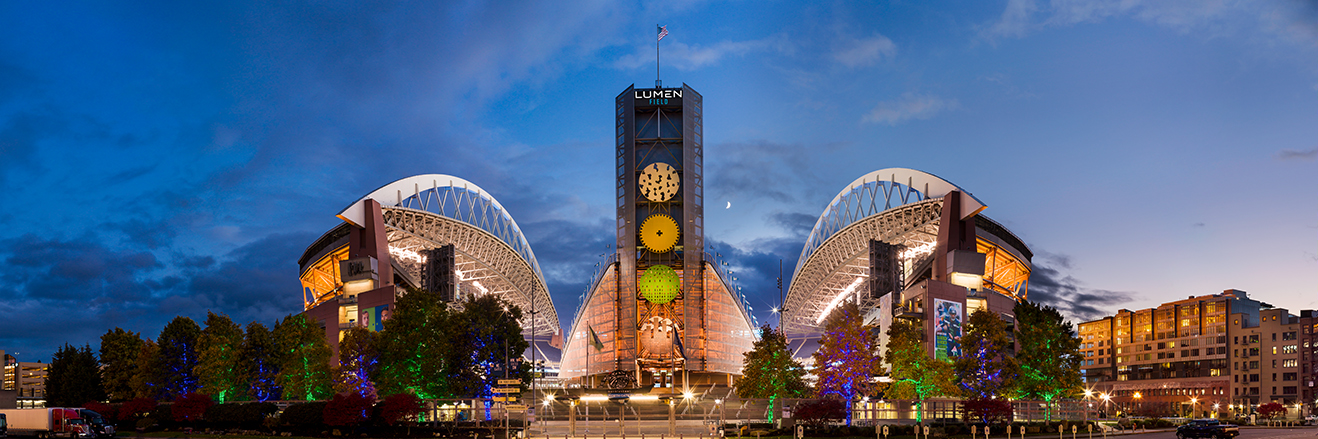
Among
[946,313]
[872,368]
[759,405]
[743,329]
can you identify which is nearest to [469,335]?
[759,405]

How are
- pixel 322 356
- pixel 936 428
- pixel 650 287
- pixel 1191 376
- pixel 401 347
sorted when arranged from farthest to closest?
1. pixel 1191 376
2. pixel 650 287
3. pixel 322 356
4. pixel 401 347
5. pixel 936 428

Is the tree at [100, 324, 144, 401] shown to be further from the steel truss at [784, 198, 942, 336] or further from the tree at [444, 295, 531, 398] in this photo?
the steel truss at [784, 198, 942, 336]

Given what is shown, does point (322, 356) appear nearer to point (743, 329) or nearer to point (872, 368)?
point (872, 368)

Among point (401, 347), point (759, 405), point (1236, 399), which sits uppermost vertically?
point (401, 347)

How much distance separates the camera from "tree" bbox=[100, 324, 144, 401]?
94.2 meters

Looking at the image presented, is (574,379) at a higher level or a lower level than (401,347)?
lower

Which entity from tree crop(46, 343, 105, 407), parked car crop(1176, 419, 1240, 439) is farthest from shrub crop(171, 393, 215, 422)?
parked car crop(1176, 419, 1240, 439)

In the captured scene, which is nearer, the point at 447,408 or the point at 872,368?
the point at 447,408

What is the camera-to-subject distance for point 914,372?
8906 cm

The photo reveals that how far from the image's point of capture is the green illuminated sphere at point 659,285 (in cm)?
13538

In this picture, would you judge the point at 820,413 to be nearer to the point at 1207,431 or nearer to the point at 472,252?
the point at 1207,431

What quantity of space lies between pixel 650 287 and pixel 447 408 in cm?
7050

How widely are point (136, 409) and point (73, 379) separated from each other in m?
30.9

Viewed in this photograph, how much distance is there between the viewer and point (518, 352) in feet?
273
